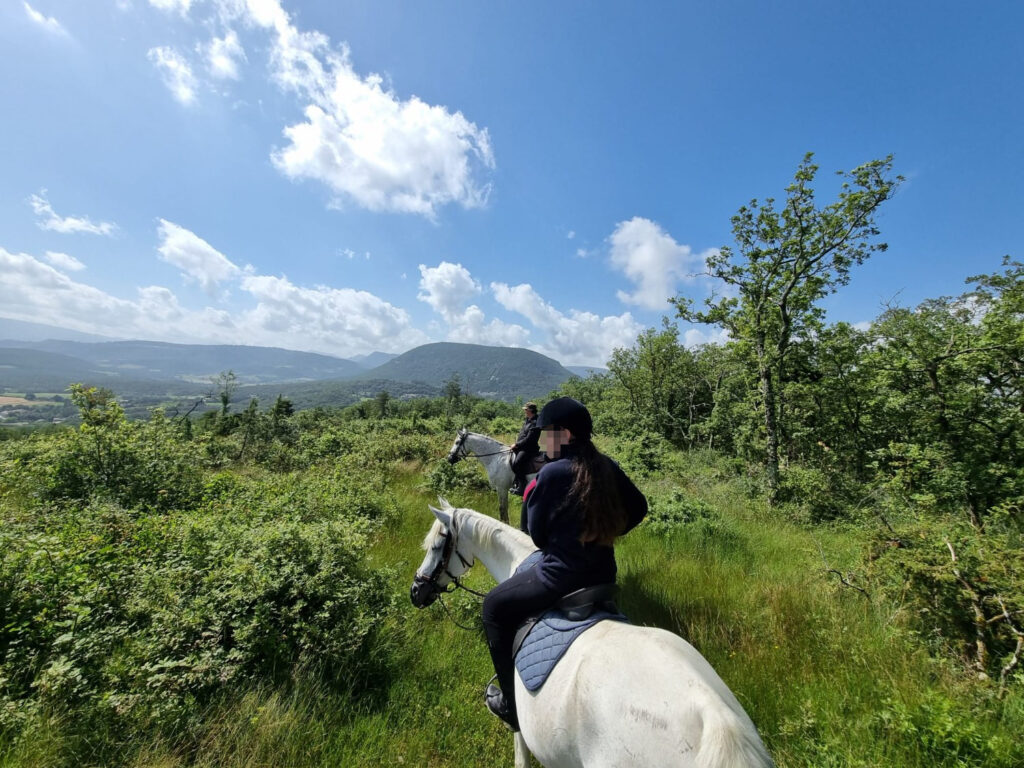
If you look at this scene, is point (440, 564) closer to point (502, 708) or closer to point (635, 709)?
point (502, 708)

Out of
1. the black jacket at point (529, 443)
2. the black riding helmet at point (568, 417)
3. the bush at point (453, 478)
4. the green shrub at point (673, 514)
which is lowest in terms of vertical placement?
the bush at point (453, 478)

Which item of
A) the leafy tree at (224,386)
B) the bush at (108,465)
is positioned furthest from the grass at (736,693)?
the leafy tree at (224,386)

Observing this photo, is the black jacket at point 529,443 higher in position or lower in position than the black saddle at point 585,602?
higher

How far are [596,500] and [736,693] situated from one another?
2.55m

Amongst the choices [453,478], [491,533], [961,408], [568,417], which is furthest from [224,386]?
[961,408]

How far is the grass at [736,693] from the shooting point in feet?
8.02

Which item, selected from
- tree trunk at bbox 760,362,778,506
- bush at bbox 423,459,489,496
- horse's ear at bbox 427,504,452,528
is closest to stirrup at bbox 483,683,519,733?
horse's ear at bbox 427,504,452,528

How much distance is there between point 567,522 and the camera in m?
2.53

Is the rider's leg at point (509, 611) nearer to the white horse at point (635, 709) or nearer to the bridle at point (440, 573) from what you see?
the white horse at point (635, 709)

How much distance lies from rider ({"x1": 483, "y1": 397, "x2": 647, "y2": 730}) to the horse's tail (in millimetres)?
910

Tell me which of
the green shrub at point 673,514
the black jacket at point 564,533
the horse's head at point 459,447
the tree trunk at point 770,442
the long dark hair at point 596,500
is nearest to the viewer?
the long dark hair at point 596,500

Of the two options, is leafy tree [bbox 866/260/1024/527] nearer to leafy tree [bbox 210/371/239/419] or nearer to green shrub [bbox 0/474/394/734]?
green shrub [bbox 0/474/394/734]

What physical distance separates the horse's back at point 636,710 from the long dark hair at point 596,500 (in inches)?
20.8

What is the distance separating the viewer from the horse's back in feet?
5.22
